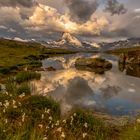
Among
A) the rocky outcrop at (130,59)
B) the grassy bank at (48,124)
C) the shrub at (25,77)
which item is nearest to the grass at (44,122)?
the grassy bank at (48,124)

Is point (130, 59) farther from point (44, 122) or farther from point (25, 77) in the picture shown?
point (44, 122)

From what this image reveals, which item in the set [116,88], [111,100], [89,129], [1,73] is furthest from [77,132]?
[1,73]

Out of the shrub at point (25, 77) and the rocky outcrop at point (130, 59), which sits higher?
the shrub at point (25, 77)

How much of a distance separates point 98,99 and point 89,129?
1716 centimetres

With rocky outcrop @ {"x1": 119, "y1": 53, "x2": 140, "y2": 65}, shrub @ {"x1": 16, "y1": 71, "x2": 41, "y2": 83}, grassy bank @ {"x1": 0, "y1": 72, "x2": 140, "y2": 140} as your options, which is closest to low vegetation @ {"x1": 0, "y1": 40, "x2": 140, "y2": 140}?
grassy bank @ {"x1": 0, "y1": 72, "x2": 140, "y2": 140}

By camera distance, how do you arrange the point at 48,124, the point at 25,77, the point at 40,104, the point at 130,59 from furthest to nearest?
the point at 130,59
the point at 25,77
the point at 40,104
the point at 48,124

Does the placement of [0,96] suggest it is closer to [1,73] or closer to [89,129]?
[89,129]

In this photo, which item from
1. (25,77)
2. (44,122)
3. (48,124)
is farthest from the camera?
(25,77)

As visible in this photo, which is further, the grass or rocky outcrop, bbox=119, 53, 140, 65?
rocky outcrop, bbox=119, 53, 140, 65

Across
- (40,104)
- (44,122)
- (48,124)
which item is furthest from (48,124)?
(40,104)

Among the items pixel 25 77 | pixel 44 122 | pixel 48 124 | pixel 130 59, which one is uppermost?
pixel 48 124

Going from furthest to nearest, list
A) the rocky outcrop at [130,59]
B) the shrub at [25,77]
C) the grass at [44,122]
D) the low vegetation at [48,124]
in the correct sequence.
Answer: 1. the rocky outcrop at [130,59]
2. the shrub at [25,77]
3. the grass at [44,122]
4. the low vegetation at [48,124]

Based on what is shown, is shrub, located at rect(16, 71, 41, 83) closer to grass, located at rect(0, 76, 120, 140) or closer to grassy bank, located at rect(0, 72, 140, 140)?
grass, located at rect(0, 76, 120, 140)

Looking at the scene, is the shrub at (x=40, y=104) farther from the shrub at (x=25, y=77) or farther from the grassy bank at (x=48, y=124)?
the shrub at (x=25, y=77)
